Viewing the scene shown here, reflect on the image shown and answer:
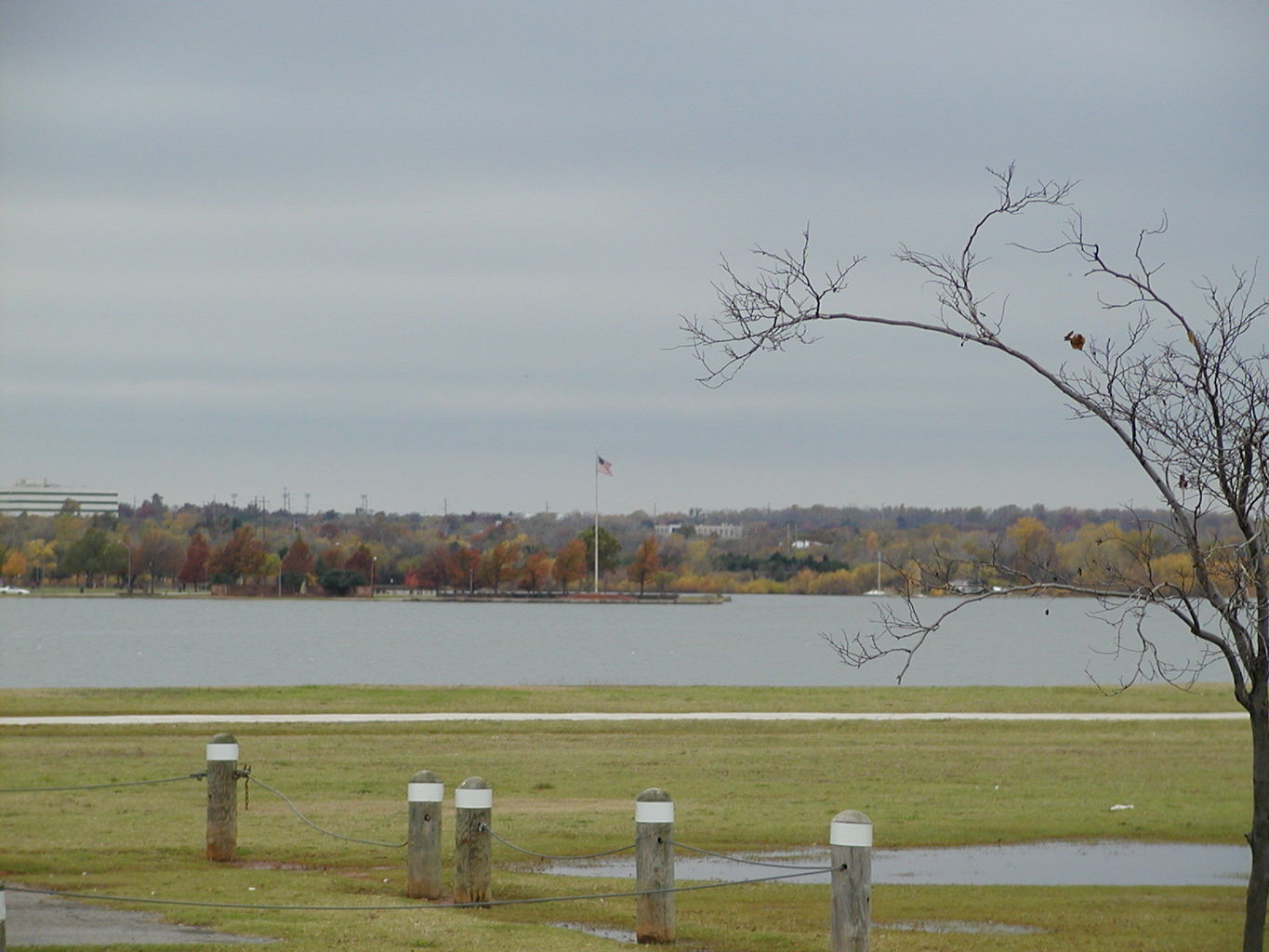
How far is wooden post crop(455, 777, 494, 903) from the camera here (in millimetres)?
12398

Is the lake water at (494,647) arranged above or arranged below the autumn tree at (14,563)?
below

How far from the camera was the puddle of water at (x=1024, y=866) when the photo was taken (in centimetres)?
1524

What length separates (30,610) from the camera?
167250 mm

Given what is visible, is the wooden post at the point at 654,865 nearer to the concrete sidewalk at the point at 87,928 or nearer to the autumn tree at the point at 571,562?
the concrete sidewalk at the point at 87,928

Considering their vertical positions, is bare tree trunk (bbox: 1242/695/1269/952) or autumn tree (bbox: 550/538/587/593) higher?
autumn tree (bbox: 550/538/587/593)

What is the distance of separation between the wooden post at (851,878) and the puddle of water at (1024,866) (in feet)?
17.8

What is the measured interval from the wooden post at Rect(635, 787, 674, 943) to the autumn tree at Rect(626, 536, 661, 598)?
565 feet

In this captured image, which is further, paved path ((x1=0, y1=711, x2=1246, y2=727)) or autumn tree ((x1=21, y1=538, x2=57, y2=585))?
autumn tree ((x1=21, y1=538, x2=57, y2=585))

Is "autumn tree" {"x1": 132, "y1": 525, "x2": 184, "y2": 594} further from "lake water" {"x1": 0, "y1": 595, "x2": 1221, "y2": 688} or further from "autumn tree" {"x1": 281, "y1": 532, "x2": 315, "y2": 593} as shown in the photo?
"autumn tree" {"x1": 281, "y1": 532, "x2": 315, "y2": 593}

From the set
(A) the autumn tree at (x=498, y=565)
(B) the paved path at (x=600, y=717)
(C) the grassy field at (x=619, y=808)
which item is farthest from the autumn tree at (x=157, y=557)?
(B) the paved path at (x=600, y=717)

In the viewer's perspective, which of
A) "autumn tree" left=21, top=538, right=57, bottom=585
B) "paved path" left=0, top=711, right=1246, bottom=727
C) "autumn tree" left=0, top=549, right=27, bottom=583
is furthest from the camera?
"autumn tree" left=21, top=538, right=57, bottom=585

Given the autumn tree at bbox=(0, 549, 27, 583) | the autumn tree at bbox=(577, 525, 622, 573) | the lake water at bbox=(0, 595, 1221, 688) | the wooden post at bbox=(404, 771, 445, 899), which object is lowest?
the lake water at bbox=(0, 595, 1221, 688)

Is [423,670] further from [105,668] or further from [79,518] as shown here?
[79,518]

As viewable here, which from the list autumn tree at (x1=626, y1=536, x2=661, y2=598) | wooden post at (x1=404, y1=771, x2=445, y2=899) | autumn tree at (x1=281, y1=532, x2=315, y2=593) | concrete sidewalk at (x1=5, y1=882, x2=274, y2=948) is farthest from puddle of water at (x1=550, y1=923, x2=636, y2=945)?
autumn tree at (x1=281, y1=532, x2=315, y2=593)
